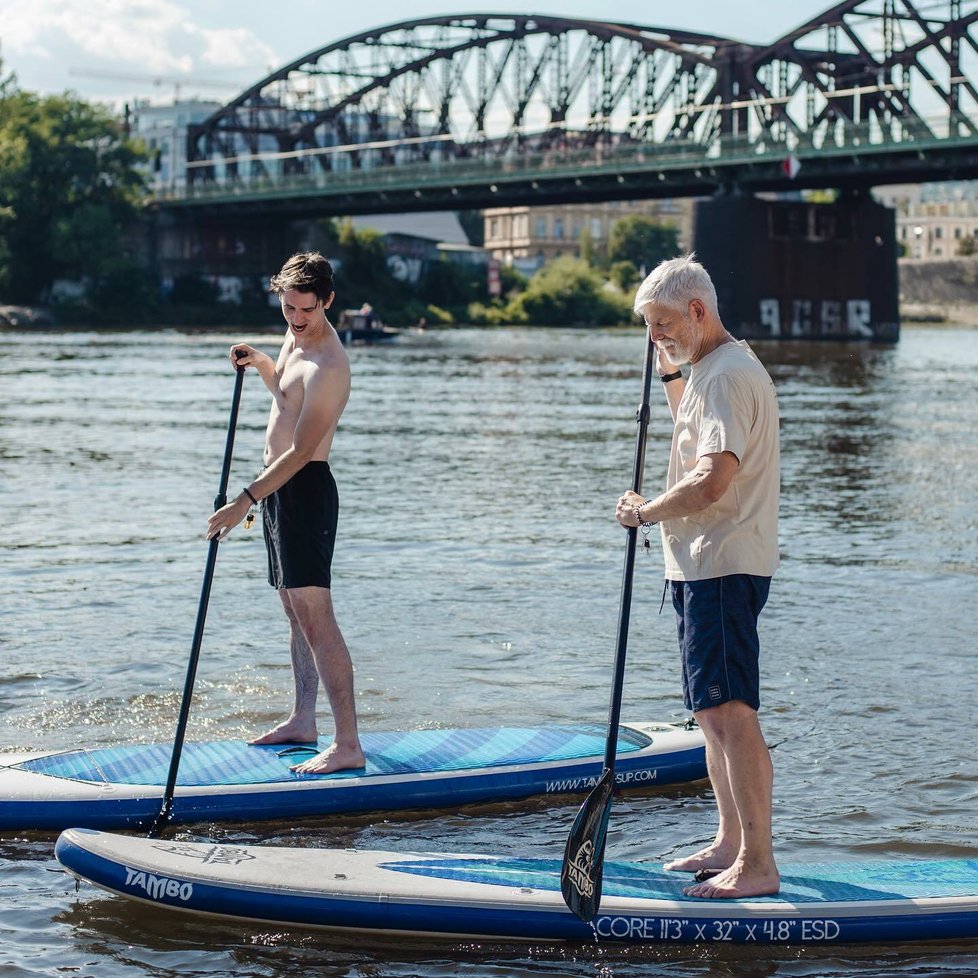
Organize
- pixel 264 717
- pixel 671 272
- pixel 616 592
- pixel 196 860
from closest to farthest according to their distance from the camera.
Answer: pixel 671 272 < pixel 196 860 < pixel 264 717 < pixel 616 592


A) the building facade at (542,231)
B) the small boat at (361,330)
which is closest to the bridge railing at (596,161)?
the small boat at (361,330)

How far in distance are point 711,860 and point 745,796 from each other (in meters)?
0.39

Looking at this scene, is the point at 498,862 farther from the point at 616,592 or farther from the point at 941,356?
the point at 941,356

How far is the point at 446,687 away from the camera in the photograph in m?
8.63

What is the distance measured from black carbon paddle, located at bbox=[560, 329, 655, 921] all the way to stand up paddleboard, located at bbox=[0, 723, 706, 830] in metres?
1.28

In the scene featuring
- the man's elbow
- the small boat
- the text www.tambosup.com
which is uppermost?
the small boat

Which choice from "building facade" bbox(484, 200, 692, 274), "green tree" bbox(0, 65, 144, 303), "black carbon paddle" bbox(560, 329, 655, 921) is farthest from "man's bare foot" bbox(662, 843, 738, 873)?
"building facade" bbox(484, 200, 692, 274)

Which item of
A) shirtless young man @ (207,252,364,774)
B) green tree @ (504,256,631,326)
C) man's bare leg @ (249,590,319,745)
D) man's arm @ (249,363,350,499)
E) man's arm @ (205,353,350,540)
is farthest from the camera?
green tree @ (504,256,631,326)

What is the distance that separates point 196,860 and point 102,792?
0.93m

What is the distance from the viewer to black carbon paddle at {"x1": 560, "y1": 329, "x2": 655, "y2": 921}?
16.6 ft

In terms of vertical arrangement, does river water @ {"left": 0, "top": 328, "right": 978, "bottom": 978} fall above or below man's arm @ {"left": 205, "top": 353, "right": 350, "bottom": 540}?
below

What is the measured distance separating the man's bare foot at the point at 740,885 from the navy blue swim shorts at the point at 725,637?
0.56 metres

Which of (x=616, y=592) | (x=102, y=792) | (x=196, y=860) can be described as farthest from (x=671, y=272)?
(x=616, y=592)

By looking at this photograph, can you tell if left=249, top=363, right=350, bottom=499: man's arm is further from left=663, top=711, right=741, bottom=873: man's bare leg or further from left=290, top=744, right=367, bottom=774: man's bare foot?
left=663, top=711, right=741, bottom=873: man's bare leg
